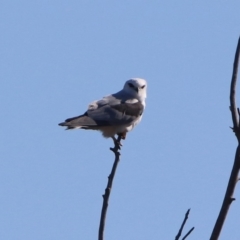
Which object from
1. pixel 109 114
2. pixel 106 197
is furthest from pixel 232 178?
pixel 109 114

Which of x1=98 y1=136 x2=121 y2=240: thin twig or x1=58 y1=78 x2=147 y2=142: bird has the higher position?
x1=58 y1=78 x2=147 y2=142: bird

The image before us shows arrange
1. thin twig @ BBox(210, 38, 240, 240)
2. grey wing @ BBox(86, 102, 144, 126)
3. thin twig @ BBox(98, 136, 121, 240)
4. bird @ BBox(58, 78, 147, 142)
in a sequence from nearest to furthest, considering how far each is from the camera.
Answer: thin twig @ BBox(210, 38, 240, 240), thin twig @ BBox(98, 136, 121, 240), bird @ BBox(58, 78, 147, 142), grey wing @ BBox(86, 102, 144, 126)

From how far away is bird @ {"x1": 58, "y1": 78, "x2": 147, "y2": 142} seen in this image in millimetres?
8438

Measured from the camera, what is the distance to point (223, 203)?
304 centimetres

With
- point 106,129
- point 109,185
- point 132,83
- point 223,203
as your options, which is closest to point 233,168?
point 223,203

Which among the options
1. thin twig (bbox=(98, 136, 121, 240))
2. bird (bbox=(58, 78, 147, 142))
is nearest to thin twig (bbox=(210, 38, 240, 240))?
thin twig (bbox=(98, 136, 121, 240))

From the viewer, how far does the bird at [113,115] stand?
27.7 feet

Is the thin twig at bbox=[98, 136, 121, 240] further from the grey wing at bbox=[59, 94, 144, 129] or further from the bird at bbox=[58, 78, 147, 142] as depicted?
the grey wing at bbox=[59, 94, 144, 129]

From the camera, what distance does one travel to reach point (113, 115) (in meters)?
9.05

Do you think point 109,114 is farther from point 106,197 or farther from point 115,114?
point 106,197

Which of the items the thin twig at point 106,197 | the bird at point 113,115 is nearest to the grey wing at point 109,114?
the bird at point 113,115

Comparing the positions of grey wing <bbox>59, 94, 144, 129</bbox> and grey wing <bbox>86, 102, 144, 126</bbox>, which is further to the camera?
grey wing <bbox>86, 102, 144, 126</bbox>

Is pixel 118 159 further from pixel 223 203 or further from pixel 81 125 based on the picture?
pixel 81 125

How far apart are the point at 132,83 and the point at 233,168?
24.7ft
